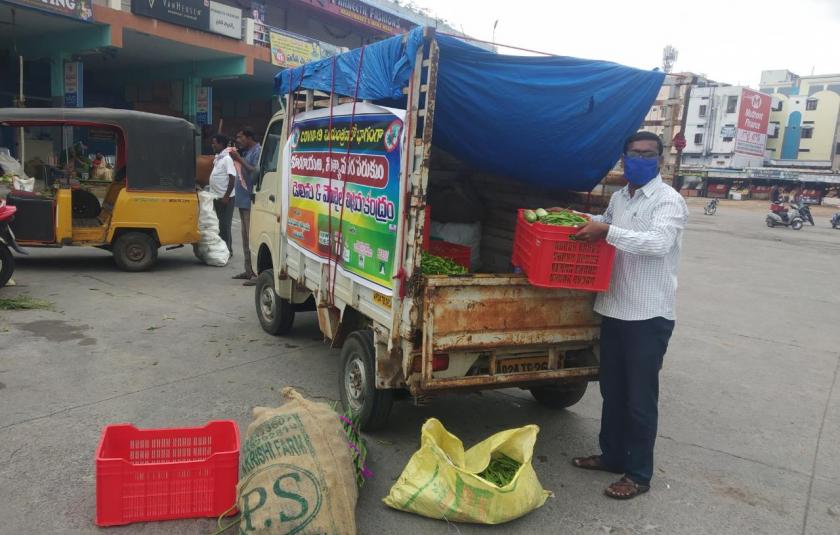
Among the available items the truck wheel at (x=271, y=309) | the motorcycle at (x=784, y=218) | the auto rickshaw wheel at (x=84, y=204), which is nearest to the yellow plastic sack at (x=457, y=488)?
the truck wheel at (x=271, y=309)

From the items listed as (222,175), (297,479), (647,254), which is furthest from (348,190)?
(222,175)

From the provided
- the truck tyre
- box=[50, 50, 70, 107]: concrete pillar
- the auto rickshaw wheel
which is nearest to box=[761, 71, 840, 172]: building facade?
box=[50, 50, 70, 107]: concrete pillar

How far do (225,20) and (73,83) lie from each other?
14.8 feet

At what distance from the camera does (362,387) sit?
407 cm

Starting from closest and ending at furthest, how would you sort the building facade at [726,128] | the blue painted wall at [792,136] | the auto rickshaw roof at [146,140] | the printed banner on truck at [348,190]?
1. the printed banner on truck at [348,190]
2. the auto rickshaw roof at [146,140]
3. the building facade at [726,128]
4. the blue painted wall at [792,136]

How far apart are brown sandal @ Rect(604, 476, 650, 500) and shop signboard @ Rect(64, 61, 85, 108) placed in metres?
17.4

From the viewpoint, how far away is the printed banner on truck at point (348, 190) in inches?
146

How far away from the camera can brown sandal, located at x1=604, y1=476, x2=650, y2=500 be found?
3426 mm

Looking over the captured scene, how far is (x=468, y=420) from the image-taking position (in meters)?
4.46

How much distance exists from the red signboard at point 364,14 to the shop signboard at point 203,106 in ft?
22.4

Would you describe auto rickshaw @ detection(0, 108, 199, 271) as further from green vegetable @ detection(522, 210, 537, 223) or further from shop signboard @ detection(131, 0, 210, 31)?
shop signboard @ detection(131, 0, 210, 31)

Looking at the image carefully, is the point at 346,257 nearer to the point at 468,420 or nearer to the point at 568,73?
the point at 468,420

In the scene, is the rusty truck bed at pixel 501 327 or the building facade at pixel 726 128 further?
the building facade at pixel 726 128

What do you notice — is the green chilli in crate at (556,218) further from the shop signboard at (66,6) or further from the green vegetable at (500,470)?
the shop signboard at (66,6)
